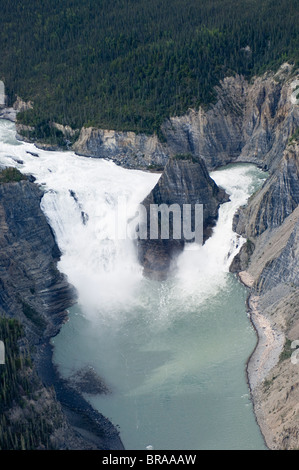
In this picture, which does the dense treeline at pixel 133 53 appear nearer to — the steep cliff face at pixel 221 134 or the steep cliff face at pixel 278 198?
the steep cliff face at pixel 221 134

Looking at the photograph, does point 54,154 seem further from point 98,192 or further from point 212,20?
point 212,20

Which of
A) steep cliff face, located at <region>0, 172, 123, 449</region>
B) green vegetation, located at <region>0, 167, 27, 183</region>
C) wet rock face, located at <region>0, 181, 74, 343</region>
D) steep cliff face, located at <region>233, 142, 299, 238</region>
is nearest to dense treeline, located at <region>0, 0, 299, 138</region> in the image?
green vegetation, located at <region>0, 167, 27, 183</region>
